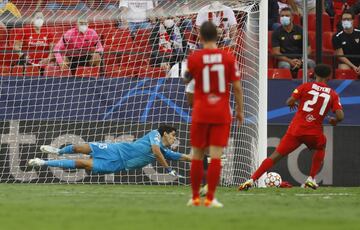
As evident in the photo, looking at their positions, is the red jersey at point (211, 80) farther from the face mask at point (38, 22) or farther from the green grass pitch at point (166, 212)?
the face mask at point (38, 22)

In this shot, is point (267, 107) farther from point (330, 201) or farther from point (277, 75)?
point (330, 201)

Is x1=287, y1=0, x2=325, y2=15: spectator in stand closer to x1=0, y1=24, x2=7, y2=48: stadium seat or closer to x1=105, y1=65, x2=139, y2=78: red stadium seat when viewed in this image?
x1=105, y1=65, x2=139, y2=78: red stadium seat

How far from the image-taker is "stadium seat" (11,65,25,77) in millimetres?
18281

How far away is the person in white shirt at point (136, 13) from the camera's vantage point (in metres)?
18.4

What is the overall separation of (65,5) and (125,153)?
3.59 m

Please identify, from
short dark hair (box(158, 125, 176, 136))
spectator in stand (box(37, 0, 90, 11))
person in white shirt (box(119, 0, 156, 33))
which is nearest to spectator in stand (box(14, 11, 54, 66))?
spectator in stand (box(37, 0, 90, 11))

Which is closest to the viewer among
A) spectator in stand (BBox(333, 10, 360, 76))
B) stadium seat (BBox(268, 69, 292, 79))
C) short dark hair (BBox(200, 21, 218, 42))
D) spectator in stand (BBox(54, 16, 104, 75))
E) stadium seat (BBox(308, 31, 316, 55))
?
short dark hair (BBox(200, 21, 218, 42))

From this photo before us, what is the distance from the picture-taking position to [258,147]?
17.3m

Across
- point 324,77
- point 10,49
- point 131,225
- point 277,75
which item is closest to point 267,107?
point 277,75

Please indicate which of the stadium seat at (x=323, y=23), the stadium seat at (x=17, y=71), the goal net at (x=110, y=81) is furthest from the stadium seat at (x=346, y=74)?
the stadium seat at (x=17, y=71)

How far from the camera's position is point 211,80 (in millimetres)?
10336

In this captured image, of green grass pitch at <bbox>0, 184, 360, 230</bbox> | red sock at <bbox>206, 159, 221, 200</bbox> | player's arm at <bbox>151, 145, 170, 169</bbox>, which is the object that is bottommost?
green grass pitch at <bbox>0, 184, 360, 230</bbox>

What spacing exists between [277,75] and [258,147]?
2609mm

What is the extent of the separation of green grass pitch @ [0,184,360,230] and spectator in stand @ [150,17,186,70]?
578 centimetres
